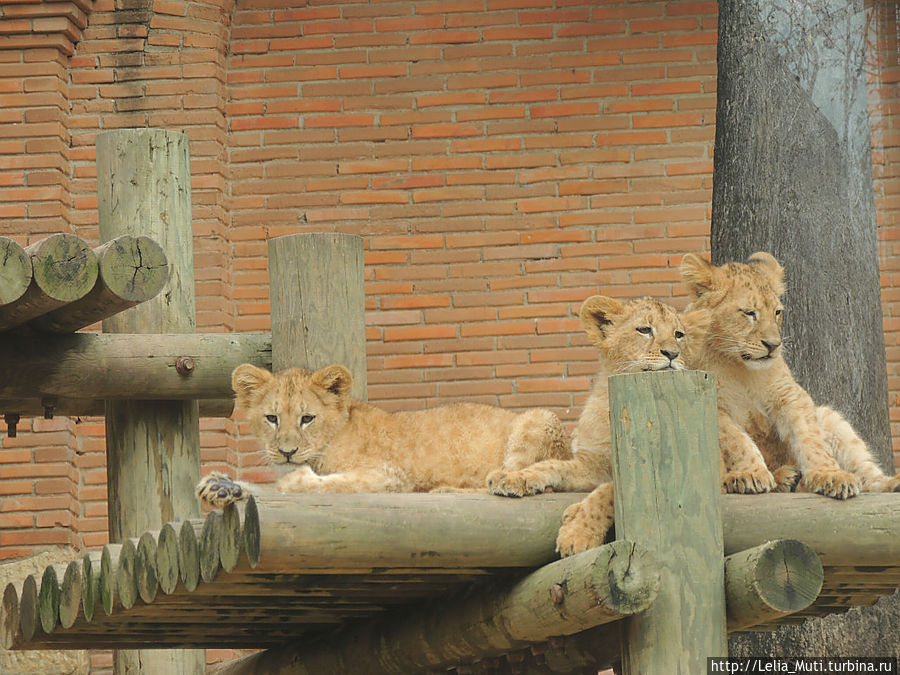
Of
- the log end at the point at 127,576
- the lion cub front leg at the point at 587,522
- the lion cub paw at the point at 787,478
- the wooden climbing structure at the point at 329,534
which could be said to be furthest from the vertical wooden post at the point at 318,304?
the lion cub paw at the point at 787,478

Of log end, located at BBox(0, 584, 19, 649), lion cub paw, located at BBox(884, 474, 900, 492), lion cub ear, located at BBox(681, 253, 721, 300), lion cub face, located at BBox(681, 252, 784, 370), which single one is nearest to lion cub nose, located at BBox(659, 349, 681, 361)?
lion cub face, located at BBox(681, 252, 784, 370)

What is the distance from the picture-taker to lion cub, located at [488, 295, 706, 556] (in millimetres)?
4867

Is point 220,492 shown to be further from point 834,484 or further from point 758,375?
point 758,375

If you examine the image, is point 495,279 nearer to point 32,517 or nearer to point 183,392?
point 32,517

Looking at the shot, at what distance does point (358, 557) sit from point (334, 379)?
1.17 meters

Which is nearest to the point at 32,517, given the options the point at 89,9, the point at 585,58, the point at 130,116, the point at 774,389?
the point at 130,116

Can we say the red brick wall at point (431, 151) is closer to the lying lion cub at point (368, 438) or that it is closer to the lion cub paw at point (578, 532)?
the lying lion cub at point (368, 438)

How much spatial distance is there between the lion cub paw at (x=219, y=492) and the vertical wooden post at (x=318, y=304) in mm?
1353

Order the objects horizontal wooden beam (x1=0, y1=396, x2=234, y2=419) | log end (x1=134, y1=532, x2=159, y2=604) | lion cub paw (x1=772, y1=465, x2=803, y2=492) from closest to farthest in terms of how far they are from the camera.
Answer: log end (x1=134, y1=532, x2=159, y2=604)
lion cub paw (x1=772, y1=465, x2=803, y2=492)
horizontal wooden beam (x1=0, y1=396, x2=234, y2=419)

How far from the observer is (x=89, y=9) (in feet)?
33.2

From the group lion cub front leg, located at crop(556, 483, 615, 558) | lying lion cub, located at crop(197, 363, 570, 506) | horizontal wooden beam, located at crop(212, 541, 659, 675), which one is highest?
lying lion cub, located at crop(197, 363, 570, 506)

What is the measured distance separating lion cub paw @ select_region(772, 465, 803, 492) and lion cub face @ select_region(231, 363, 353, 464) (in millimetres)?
1483

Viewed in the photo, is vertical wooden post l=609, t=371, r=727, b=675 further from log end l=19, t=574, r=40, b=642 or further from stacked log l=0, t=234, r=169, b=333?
log end l=19, t=574, r=40, b=642

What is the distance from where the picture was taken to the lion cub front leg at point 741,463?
4.91m
